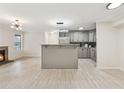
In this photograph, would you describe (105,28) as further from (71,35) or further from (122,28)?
(71,35)

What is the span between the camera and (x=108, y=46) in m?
7.15

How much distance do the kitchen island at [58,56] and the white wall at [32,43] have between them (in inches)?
234

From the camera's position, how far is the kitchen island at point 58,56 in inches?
284

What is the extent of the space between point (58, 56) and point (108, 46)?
2469 mm

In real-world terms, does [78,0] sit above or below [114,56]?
above

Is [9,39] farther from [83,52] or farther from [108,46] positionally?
[108,46]

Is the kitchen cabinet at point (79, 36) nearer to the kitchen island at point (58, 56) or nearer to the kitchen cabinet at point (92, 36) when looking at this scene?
the kitchen cabinet at point (92, 36)

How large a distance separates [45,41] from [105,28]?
22.0 ft

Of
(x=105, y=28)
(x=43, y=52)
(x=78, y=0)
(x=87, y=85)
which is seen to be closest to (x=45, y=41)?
(x=43, y=52)

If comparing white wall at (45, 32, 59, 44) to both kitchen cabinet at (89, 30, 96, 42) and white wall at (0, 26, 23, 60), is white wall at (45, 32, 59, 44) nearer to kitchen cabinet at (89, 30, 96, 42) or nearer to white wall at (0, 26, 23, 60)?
kitchen cabinet at (89, 30, 96, 42)

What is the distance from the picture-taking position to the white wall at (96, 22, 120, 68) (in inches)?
281

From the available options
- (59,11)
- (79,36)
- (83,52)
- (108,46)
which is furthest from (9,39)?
(108,46)

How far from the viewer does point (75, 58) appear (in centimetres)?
718

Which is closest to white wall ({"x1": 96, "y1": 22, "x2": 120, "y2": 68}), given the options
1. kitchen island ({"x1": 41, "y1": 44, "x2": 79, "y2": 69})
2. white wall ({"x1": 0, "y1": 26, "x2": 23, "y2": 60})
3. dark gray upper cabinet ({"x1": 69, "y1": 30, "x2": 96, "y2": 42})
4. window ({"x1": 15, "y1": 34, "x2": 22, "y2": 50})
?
kitchen island ({"x1": 41, "y1": 44, "x2": 79, "y2": 69})
